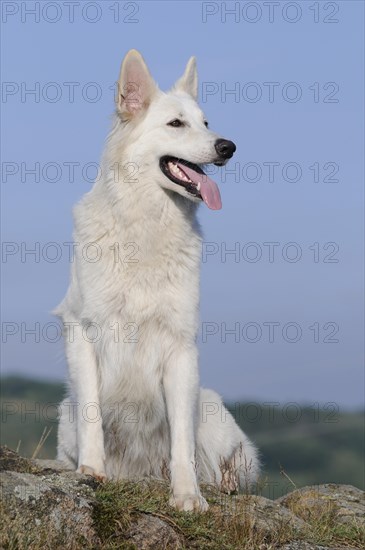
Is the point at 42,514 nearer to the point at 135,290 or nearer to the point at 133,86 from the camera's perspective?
the point at 135,290

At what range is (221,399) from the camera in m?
8.99

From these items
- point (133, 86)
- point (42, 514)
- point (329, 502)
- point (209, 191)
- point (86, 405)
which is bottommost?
point (329, 502)

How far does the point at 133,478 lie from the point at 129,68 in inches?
142

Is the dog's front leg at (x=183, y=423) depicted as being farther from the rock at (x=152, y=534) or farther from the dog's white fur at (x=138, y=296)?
the rock at (x=152, y=534)

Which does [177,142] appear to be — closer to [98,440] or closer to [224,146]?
[224,146]

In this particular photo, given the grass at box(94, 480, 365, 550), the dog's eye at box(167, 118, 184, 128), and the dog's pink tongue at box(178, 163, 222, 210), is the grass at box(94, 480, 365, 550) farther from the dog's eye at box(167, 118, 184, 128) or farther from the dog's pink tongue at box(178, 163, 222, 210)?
the dog's eye at box(167, 118, 184, 128)

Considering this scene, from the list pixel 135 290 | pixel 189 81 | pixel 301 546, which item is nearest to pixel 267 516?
pixel 301 546

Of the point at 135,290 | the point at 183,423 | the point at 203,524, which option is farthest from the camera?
the point at 135,290

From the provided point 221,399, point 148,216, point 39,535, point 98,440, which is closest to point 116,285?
point 148,216

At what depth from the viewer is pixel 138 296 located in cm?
773

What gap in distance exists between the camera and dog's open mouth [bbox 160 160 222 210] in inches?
306

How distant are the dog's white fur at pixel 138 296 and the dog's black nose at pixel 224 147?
0.22ft

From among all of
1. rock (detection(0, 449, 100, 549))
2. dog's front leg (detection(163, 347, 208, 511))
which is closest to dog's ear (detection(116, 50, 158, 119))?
dog's front leg (detection(163, 347, 208, 511))

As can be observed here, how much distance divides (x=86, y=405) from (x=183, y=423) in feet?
2.82
